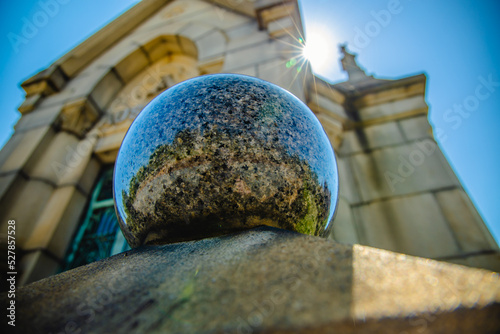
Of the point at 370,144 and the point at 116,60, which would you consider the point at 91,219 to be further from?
the point at 370,144

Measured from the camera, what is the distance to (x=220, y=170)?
1.19 m

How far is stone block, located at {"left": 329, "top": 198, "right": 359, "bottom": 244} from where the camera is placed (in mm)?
2955

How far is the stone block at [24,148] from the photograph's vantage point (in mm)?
3984

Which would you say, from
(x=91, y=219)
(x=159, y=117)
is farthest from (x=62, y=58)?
(x=159, y=117)

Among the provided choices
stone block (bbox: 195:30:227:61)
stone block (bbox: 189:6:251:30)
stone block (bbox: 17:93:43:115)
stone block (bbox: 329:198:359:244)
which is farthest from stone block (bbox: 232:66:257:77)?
stone block (bbox: 17:93:43:115)

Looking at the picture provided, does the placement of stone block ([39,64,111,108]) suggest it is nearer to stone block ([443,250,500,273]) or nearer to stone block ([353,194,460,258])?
stone block ([353,194,460,258])

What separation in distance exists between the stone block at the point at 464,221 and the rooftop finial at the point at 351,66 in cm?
330

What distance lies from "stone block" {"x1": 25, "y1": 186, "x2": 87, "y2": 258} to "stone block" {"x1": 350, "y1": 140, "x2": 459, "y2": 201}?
4099mm

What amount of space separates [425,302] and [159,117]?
1.28m

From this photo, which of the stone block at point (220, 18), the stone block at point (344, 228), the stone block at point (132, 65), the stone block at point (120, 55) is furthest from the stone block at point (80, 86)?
the stone block at point (344, 228)

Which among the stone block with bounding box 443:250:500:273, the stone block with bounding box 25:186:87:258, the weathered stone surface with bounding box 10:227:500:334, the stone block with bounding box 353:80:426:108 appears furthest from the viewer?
the stone block with bounding box 353:80:426:108

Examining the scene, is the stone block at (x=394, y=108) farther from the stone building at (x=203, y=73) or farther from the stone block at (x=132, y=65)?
the stone block at (x=132, y=65)

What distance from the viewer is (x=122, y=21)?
Result: 20.3 ft

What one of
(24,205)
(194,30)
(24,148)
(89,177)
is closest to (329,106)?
(194,30)
